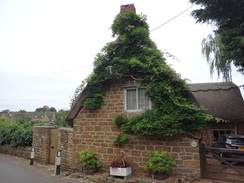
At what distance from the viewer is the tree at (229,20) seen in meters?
6.81

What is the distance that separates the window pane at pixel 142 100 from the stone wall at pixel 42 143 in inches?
228

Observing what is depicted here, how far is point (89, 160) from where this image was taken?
7.16m

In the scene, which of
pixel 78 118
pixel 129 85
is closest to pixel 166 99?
pixel 129 85

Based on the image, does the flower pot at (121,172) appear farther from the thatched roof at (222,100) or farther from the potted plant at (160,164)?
the thatched roof at (222,100)

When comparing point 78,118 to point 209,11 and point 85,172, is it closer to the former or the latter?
point 85,172

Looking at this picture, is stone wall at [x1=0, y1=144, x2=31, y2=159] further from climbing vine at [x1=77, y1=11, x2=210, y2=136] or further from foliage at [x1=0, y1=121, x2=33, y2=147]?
climbing vine at [x1=77, y1=11, x2=210, y2=136]

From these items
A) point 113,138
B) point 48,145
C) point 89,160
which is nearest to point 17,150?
point 48,145

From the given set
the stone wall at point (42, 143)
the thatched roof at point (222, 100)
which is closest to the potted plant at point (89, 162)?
the stone wall at point (42, 143)

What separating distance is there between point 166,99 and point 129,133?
6.40 ft

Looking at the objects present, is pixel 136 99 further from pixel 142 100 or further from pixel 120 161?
pixel 120 161

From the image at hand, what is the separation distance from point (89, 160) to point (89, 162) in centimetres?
8

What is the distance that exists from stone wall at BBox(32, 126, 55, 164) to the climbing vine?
13.0ft

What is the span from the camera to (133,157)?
699 centimetres

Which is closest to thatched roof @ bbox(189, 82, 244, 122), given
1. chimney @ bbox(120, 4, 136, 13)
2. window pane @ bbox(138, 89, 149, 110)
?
window pane @ bbox(138, 89, 149, 110)
